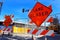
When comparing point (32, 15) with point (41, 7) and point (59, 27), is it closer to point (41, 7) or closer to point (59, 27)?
point (41, 7)

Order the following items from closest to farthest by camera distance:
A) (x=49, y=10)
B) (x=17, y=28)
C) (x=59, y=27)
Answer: (x=49, y=10) → (x=17, y=28) → (x=59, y=27)

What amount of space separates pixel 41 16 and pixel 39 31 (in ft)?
2.53

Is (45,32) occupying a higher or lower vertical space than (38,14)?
lower

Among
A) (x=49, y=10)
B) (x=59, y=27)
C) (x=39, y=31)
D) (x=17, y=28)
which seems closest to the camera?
(x=49, y=10)

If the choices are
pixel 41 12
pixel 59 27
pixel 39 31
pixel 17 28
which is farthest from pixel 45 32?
pixel 59 27

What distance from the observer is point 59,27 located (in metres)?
61.4

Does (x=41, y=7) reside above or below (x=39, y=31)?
above

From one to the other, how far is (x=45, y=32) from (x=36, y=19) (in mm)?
674

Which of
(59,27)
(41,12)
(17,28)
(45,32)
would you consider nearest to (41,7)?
(41,12)

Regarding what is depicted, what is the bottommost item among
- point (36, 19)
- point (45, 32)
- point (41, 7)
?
point (45, 32)

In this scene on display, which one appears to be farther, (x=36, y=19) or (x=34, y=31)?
(x=34, y=31)

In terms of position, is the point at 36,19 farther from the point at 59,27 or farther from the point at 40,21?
the point at 59,27

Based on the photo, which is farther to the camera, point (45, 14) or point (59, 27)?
point (59, 27)

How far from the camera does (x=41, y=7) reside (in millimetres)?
7797
